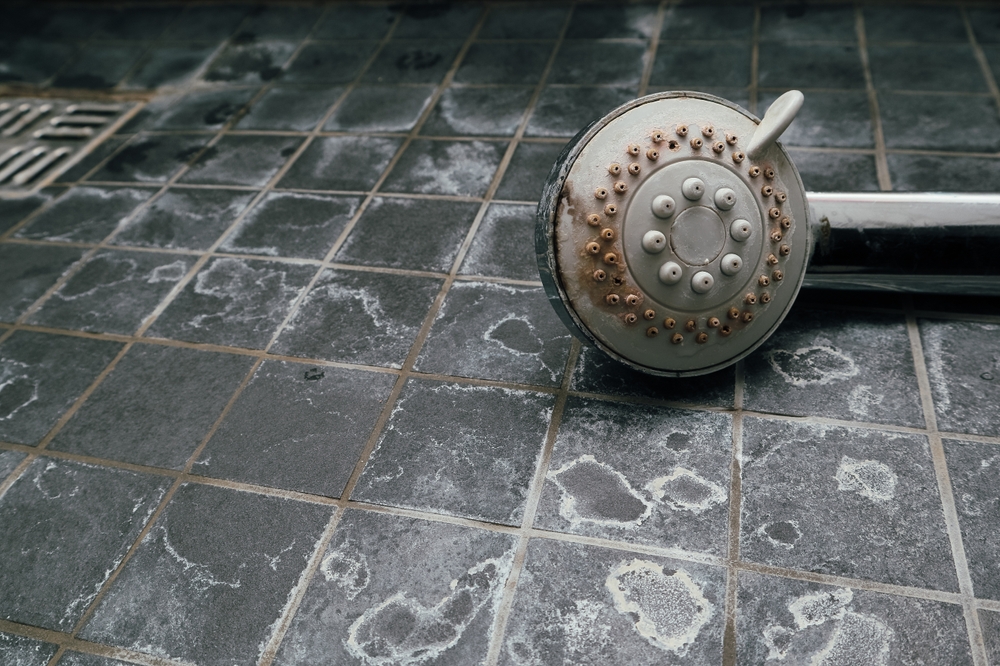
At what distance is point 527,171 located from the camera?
306 centimetres

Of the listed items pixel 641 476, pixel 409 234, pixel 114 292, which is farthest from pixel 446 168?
pixel 641 476

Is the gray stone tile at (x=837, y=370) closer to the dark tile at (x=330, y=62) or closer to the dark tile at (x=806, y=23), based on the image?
the dark tile at (x=806, y=23)

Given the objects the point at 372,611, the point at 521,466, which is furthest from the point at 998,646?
the point at 372,611

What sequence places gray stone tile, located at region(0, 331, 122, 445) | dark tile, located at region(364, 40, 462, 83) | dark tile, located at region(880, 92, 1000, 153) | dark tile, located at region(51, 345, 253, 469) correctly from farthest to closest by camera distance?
dark tile, located at region(364, 40, 462, 83)
dark tile, located at region(880, 92, 1000, 153)
gray stone tile, located at region(0, 331, 122, 445)
dark tile, located at region(51, 345, 253, 469)

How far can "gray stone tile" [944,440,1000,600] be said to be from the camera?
1652 millimetres

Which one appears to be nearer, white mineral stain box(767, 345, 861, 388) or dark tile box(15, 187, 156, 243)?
white mineral stain box(767, 345, 861, 388)

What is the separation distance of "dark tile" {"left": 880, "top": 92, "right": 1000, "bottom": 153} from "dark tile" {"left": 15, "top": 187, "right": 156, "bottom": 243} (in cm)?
307

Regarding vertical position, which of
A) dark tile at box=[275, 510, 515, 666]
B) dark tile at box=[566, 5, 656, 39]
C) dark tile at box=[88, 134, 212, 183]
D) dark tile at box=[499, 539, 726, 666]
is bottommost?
dark tile at box=[499, 539, 726, 666]

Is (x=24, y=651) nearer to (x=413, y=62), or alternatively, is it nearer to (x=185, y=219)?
(x=185, y=219)

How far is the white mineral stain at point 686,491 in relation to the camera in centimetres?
184

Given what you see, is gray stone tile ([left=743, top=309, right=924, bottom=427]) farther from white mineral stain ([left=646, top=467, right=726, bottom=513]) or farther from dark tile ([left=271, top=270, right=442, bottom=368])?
dark tile ([left=271, top=270, right=442, bottom=368])

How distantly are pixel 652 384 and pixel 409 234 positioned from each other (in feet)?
3.75

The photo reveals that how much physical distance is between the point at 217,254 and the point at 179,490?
1115mm

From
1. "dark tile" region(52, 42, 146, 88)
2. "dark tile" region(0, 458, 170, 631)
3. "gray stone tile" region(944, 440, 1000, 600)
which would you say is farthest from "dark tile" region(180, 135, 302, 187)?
"gray stone tile" region(944, 440, 1000, 600)
